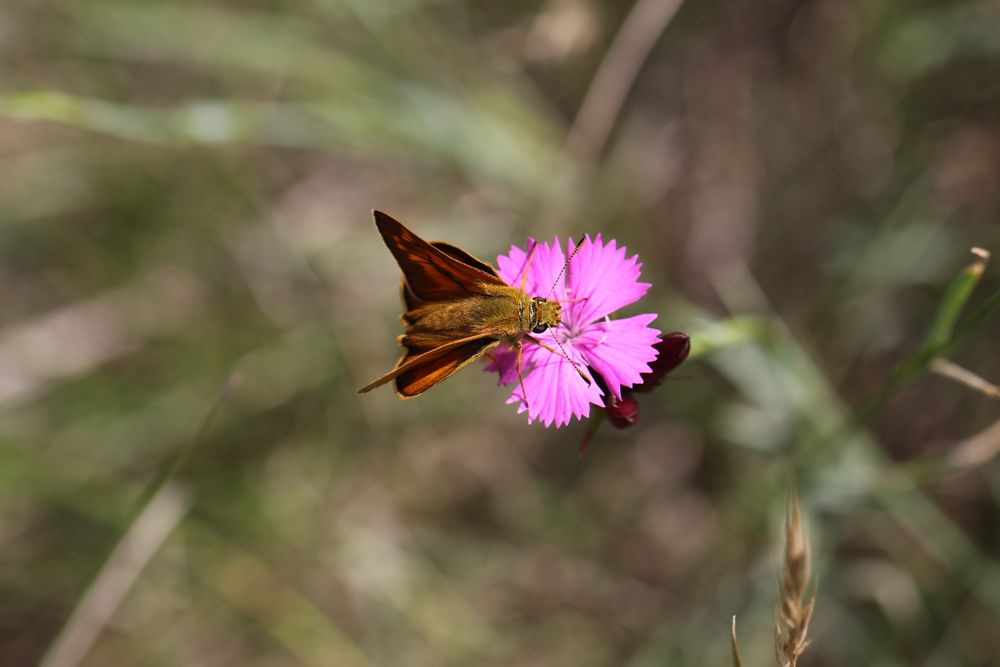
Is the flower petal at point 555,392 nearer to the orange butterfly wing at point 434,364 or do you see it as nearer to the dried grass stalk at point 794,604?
the orange butterfly wing at point 434,364

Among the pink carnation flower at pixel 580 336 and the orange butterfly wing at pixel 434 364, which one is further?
the pink carnation flower at pixel 580 336

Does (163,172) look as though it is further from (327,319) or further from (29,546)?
(29,546)

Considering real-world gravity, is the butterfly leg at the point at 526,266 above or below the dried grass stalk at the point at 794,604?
above

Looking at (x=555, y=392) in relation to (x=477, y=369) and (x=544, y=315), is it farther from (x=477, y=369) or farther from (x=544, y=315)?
(x=477, y=369)

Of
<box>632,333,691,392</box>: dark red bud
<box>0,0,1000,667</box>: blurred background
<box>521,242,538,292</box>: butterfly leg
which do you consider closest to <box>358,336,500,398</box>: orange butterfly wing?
<box>521,242,538,292</box>: butterfly leg

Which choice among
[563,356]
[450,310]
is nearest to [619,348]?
[563,356]

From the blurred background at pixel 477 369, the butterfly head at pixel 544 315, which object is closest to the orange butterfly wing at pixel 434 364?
the butterfly head at pixel 544 315
